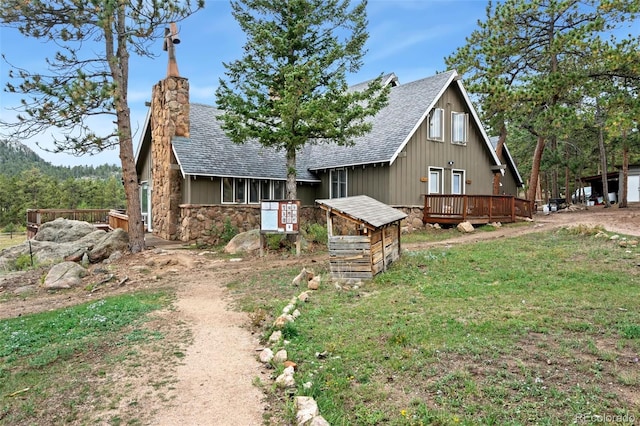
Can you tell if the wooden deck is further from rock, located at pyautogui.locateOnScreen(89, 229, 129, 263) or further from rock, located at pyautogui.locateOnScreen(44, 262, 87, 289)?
rock, located at pyautogui.locateOnScreen(44, 262, 87, 289)

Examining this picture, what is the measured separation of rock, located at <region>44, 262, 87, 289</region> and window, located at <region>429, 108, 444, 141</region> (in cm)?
1549

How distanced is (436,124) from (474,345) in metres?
16.0

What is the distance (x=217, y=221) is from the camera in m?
17.6

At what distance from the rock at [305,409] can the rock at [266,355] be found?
1.13 m

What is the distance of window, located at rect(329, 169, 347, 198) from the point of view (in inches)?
778

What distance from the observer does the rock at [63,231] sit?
1852 centimetres

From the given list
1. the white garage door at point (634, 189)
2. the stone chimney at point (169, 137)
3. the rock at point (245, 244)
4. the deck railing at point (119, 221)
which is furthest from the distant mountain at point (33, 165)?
the white garage door at point (634, 189)

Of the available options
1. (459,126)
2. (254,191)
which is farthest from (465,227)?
(254,191)

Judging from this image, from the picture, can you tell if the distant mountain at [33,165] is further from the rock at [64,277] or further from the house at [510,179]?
the rock at [64,277]

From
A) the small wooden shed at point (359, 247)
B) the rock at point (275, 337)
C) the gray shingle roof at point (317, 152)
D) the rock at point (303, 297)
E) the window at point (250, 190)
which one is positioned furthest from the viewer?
the window at point (250, 190)

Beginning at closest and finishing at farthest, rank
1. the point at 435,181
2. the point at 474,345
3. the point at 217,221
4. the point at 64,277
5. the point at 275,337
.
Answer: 1. the point at 474,345
2. the point at 275,337
3. the point at 64,277
4. the point at 217,221
5. the point at 435,181

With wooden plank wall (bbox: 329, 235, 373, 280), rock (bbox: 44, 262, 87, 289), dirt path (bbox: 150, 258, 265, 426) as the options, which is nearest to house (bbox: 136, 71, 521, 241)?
rock (bbox: 44, 262, 87, 289)

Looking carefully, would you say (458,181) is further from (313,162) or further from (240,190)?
(240,190)

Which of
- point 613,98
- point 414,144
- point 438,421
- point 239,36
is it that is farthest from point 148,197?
point 613,98
